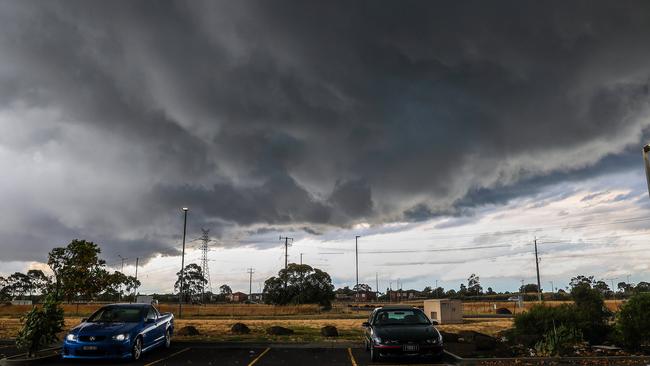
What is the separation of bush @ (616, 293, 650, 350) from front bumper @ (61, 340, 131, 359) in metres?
14.5

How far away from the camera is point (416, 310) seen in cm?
1465

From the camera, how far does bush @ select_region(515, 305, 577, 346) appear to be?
1645cm

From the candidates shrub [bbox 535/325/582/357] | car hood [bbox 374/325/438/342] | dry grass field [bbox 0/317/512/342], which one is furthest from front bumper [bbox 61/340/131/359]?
shrub [bbox 535/325/582/357]

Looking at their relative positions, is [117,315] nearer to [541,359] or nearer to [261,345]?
[261,345]

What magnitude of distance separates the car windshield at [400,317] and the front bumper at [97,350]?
7224 millimetres

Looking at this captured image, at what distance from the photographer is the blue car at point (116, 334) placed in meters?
13.2

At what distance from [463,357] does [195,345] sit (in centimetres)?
980

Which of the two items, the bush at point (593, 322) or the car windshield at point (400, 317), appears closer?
the car windshield at point (400, 317)

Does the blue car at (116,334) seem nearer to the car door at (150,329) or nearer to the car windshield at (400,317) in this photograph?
the car door at (150,329)

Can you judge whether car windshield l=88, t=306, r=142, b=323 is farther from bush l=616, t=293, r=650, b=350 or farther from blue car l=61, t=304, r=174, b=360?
bush l=616, t=293, r=650, b=350

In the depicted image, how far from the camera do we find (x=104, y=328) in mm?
13711

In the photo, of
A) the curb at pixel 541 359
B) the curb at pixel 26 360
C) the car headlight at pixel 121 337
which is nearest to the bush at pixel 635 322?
the curb at pixel 541 359

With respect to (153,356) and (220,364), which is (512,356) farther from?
(153,356)

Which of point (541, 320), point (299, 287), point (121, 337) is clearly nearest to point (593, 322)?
point (541, 320)
